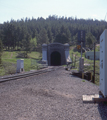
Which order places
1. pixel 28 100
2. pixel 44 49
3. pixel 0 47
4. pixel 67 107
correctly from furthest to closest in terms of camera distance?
pixel 44 49 → pixel 0 47 → pixel 28 100 → pixel 67 107

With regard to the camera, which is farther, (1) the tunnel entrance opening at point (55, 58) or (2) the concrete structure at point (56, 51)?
(1) the tunnel entrance opening at point (55, 58)

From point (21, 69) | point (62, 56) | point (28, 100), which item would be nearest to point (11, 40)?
point (62, 56)

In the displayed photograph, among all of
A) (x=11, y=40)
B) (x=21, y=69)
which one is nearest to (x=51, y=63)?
(x=21, y=69)

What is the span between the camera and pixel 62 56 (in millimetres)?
40625

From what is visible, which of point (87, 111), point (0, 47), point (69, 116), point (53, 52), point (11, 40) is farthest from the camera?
point (11, 40)

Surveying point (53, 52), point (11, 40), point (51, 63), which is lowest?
point (51, 63)

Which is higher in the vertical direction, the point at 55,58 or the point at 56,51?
the point at 56,51

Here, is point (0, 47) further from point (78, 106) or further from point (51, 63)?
point (78, 106)

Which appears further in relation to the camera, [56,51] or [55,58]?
[55,58]

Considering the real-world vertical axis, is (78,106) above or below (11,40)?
below

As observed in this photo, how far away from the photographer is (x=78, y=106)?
225 inches

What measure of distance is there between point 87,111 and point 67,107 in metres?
0.79

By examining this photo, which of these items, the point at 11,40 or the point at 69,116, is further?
the point at 11,40

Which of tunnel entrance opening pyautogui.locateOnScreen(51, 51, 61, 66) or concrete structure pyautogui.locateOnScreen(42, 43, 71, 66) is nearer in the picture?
concrete structure pyautogui.locateOnScreen(42, 43, 71, 66)
